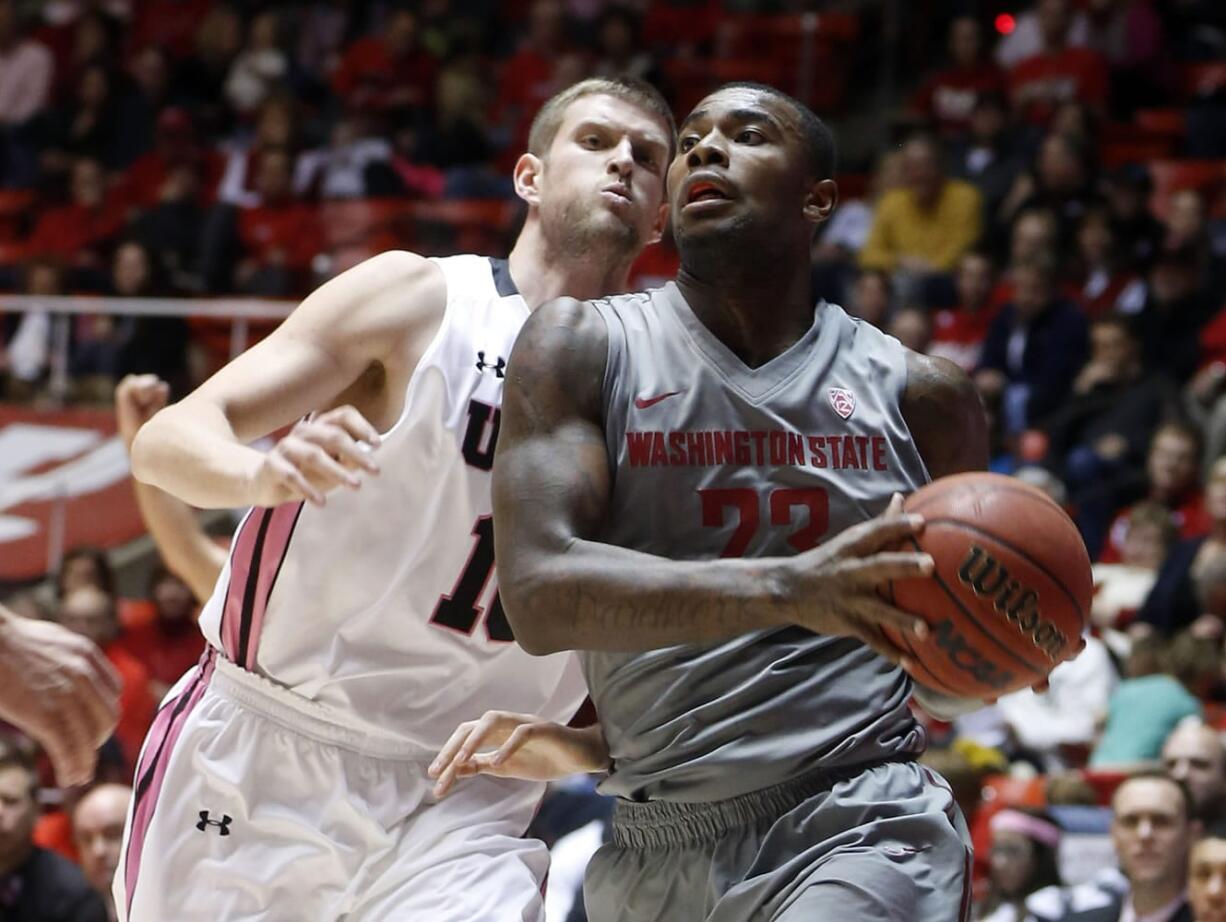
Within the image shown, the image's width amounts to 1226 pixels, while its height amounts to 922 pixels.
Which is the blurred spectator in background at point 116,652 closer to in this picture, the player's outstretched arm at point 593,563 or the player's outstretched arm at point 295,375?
the player's outstretched arm at point 295,375


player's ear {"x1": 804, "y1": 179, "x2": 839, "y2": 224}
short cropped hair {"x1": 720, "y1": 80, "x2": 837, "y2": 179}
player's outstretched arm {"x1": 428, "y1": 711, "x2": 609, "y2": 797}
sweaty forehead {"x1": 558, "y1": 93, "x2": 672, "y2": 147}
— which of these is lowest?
player's outstretched arm {"x1": 428, "y1": 711, "x2": 609, "y2": 797}

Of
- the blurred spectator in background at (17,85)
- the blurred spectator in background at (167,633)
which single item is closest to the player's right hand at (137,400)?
the blurred spectator in background at (167,633)

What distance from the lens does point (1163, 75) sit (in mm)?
12695

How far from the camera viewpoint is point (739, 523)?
3312mm

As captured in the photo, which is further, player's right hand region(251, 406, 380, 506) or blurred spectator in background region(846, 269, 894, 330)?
blurred spectator in background region(846, 269, 894, 330)

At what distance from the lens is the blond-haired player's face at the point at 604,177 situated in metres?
4.19

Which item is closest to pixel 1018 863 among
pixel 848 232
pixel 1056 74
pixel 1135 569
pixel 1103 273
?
pixel 1135 569

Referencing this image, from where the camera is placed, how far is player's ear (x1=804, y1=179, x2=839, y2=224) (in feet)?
11.7

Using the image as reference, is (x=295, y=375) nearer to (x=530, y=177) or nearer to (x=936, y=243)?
(x=530, y=177)

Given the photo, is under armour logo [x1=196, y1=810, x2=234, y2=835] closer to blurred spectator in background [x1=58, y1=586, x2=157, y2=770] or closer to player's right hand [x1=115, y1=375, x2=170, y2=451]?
player's right hand [x1=115, y1=375, x2=170, y2=451]

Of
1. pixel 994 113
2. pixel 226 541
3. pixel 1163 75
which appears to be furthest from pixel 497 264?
pixel 1163 75

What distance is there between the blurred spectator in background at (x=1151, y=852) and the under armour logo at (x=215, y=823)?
11.4ft

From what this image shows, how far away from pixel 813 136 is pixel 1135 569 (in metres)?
5.63

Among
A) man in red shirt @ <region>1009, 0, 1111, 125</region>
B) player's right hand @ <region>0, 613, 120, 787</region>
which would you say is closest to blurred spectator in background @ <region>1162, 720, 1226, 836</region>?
player's right hand @ <region>0, 613, 120, 787</region>
